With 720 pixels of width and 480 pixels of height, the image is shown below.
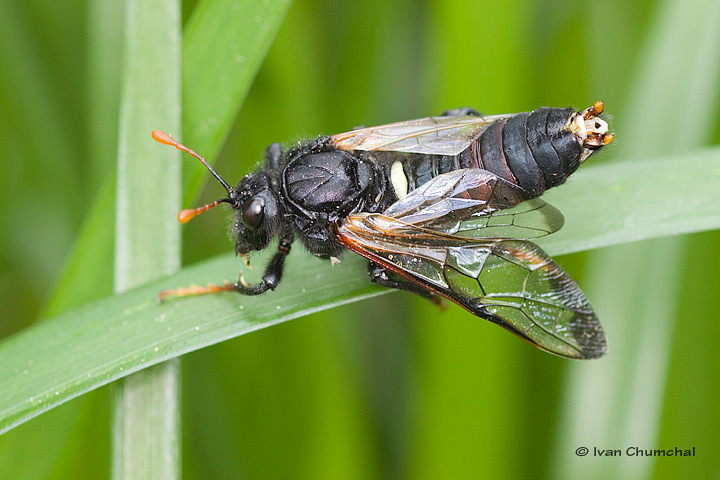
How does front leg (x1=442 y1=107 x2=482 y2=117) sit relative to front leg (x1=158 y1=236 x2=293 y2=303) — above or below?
above

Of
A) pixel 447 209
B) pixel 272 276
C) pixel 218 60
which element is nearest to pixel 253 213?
pixel 272 276

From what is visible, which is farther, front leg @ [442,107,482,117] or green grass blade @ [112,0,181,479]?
front leg @ [442,107,482,117]

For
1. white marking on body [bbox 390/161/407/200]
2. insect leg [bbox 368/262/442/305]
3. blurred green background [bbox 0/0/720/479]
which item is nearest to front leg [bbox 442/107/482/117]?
blurred green background [bbox 0/0/720/479]

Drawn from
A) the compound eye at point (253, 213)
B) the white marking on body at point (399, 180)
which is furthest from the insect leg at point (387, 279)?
the compound eye at point (253, 213)

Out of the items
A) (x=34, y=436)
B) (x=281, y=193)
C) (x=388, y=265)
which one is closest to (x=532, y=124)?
(x=388, y=265)

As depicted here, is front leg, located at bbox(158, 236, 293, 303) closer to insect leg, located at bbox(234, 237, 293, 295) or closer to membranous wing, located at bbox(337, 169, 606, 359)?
insect leg, located at bbox(234, 237, 293, 295)

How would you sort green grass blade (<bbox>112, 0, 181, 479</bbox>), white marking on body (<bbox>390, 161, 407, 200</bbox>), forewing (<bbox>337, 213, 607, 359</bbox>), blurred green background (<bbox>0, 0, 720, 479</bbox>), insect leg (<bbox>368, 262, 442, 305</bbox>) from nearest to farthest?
forewing (<bbox>337, 213, 607, 359</bbox>) → green grass blade (<bbox>112, 0, 181, 479</bbox>) → insect leg (<bbox>368, 262, 442, 305</bbox>) → blurred green background (<bbox>0, 0, 720, 479</bbox>) → white marking on body (<bbox>390, 161, 407, 200</bbox>)
